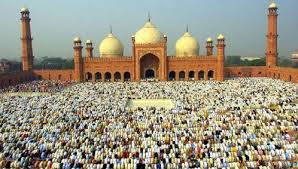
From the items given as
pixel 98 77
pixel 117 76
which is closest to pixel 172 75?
pixel 117 76

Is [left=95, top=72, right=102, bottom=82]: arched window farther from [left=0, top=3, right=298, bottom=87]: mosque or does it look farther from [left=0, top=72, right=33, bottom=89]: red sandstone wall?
[left=0, top=72, right=33, bottom=89]: red sandstone wall

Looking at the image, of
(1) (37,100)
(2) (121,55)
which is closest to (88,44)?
(2) (121,55)

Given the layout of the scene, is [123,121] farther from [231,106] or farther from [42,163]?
[231,106]

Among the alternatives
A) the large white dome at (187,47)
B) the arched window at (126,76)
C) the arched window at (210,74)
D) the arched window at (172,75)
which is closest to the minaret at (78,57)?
the arched window at (126,76)

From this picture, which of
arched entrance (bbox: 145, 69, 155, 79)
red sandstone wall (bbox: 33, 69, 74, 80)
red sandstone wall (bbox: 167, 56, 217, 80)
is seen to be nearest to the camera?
red sandstone wall (bbox: 167, 56, 217, 80)

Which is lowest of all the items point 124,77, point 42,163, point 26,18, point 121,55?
point 42,163

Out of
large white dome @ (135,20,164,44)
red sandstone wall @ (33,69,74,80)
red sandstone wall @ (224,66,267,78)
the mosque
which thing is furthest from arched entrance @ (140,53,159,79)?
red sandstone wall @ (224,66,267,78)

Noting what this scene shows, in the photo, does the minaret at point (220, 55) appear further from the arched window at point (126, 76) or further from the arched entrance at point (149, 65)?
the arched window at point (126, 76)

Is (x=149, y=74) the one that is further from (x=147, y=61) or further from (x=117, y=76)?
(x=117, y=76)
